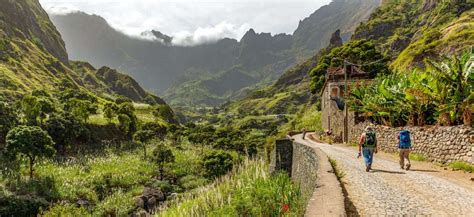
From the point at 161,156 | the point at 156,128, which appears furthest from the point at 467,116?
the point at 156,128

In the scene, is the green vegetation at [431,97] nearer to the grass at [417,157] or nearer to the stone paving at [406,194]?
the grass at [417,157]

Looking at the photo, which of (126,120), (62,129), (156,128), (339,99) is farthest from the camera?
(156,128)

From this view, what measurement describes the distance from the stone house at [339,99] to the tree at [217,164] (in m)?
15.3

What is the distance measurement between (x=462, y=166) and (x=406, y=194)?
623 cm

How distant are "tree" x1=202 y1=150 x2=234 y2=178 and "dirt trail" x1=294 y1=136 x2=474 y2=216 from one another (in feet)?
125

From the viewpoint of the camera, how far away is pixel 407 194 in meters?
10.9

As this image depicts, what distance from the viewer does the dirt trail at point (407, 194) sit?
9258 mm

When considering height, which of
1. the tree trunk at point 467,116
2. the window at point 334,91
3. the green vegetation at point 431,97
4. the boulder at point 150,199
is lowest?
the boulder at point 150,199

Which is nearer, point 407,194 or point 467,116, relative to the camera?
point 407,194

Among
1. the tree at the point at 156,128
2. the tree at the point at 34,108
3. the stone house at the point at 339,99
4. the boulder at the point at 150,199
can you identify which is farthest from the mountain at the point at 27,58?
the stone house at the point at 339,99

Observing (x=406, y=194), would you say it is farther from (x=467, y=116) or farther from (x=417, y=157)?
(x=417, y=157)

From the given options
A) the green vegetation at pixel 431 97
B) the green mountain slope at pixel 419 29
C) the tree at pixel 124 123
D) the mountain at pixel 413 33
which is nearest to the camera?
the green vegetation at pixel 431 97

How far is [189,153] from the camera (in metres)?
71.9

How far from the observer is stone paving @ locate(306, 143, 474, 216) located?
9.22 metres
